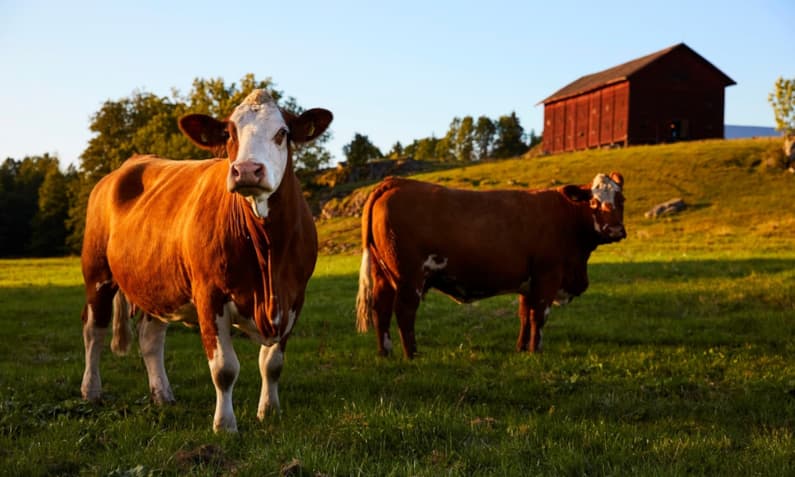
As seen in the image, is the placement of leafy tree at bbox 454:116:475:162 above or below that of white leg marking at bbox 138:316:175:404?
above

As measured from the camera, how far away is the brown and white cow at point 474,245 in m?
9.70

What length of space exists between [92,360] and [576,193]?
708 centimetres

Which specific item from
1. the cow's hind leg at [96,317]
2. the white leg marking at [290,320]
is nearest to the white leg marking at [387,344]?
the cow's hind leg at [96,317]

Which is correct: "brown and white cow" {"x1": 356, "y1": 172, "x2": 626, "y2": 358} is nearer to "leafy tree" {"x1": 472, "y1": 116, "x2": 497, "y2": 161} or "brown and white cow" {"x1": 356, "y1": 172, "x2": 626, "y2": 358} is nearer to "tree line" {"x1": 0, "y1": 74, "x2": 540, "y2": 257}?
"tree line" {"x1": 0, "y1": 74, "x2": 540, "y2": 257}

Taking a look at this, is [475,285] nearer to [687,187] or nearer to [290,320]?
[290,320]

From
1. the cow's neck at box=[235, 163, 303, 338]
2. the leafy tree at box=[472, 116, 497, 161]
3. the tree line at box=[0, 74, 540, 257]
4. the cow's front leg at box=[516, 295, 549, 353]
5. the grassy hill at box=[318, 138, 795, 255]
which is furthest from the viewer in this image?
the leafy tree at box=[472, 116, 497, 161]

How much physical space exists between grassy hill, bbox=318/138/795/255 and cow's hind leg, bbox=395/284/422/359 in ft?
55.0

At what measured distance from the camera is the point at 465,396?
22.9 feet

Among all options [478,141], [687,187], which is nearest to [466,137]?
[478,141]

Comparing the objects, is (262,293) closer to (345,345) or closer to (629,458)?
(629,458)

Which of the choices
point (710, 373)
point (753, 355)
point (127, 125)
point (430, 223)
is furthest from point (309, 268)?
point (127, 125)

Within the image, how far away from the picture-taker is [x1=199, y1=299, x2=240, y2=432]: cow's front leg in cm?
562

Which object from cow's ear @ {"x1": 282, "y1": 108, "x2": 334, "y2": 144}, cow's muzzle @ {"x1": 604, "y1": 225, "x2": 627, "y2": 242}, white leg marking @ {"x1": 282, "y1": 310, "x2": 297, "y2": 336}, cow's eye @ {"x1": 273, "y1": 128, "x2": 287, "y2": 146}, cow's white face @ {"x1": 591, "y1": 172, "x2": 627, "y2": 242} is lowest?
white leg marking @ {"x1": 282, "y1": 310, "x2": 297, "y2": 336}

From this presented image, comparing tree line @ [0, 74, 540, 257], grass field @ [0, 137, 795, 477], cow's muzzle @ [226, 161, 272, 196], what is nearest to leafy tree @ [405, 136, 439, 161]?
tree line @ [0, 74, 540, 257]
